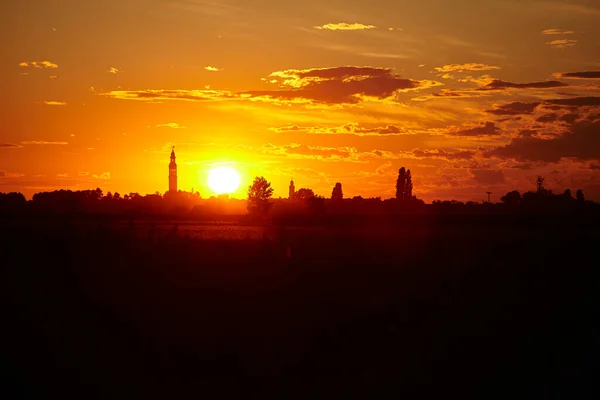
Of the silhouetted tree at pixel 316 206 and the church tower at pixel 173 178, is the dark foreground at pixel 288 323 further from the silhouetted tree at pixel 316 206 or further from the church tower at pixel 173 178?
the church tower at pixel 173 178

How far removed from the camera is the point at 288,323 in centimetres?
2414

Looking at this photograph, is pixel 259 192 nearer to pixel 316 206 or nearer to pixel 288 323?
pixel 316 206

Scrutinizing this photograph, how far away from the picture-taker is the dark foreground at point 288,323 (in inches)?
794

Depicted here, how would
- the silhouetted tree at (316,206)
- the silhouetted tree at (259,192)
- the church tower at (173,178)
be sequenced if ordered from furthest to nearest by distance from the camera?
the church tower at (173,178) → the silhouetted tree at (259,192) → the silhouetted tree at (316,206)

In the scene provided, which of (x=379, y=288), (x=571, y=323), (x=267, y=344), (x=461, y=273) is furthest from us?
(x=461, y=273)

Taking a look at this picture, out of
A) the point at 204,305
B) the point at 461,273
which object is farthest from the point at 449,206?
the point at 204,305

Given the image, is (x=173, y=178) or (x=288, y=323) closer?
(x=288, y=323)

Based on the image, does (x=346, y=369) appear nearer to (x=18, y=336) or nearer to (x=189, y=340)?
(x=189, y=340)

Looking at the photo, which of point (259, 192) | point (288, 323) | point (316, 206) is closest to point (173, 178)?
point (259, 192)

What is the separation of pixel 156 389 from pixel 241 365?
254 cm

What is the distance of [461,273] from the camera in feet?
103

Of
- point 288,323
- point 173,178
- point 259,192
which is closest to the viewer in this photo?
point 288,323

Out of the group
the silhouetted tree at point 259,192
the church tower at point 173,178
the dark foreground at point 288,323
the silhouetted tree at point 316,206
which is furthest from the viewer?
the church tower at point 173,178

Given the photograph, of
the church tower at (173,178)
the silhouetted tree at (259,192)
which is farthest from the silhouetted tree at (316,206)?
the church tower at (173,178)
